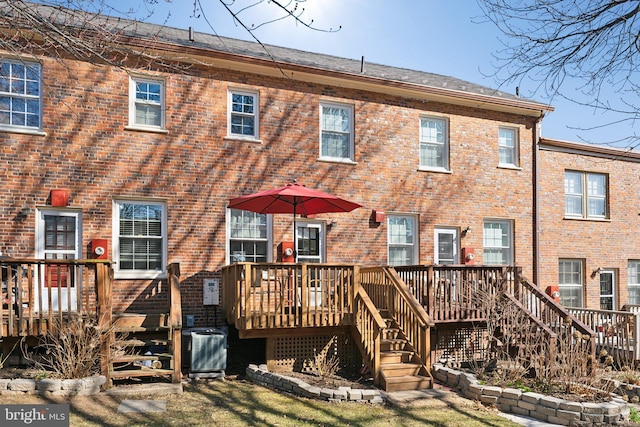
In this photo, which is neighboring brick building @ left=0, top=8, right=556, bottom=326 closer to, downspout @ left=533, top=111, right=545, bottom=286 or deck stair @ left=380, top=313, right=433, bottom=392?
downspout @ left=533, top=111, right=545, bottom=286

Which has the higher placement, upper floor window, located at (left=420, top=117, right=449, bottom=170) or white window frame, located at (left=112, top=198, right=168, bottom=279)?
upper floor window, located at (left=420, top=117, right=449, bottom=170)

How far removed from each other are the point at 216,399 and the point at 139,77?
6.41 meters

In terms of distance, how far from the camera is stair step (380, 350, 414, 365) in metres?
9.58

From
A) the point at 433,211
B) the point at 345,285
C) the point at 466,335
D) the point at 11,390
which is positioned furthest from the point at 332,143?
the point at 11,390

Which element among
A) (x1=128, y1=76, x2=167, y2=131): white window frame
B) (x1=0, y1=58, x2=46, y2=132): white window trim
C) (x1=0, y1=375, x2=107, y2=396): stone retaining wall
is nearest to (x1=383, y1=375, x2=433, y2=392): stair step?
(x1=0, y1=375, x2=107, y2=396): stone retaining wall

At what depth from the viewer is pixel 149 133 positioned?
11156 mm

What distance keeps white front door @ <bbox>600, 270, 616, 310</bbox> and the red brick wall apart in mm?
3113

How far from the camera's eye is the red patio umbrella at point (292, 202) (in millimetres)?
9984

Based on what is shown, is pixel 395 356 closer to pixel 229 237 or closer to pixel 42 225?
pixel 229 237

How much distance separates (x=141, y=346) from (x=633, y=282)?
14124 millimetres

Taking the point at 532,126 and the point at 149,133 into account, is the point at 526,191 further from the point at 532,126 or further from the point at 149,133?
the point at 149,133

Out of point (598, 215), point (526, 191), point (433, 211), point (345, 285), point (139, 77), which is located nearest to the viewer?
point (345, 285)

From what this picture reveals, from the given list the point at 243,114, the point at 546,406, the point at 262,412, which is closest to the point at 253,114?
the point at 243,114

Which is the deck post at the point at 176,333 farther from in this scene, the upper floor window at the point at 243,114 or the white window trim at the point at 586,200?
the white window trim at the point at 586,200
